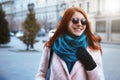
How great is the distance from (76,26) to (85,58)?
15 centimetres

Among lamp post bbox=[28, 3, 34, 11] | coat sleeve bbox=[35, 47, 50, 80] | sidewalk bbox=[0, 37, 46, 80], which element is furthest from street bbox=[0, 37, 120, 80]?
coat sleeve bbox=[35, 47, 50, 80]

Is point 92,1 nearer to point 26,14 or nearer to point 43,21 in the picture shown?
point 43,21

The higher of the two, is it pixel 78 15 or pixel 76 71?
pixel 78 15

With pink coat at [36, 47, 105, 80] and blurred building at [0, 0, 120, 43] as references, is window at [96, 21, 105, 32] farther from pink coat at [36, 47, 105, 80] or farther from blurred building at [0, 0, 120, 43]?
pink coat at [36, 47, 105, 80]

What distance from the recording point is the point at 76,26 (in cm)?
105

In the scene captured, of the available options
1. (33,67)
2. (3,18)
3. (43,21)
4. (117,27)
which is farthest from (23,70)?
(117,27)

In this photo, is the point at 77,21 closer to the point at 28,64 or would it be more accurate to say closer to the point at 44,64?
the point at 44,64

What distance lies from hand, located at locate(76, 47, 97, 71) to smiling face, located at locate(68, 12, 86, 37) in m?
0.08

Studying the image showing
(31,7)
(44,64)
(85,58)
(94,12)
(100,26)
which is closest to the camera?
(85,58)

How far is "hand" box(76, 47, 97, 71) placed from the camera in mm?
991

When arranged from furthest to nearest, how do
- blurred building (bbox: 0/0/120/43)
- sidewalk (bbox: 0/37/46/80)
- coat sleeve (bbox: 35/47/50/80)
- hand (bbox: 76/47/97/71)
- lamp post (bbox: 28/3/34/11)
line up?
lamp post (bbox: 28/3/34/11), sidewalk (bbox: 0/37/46/80), blurred building (bbox: 0/0/120/43), coat sleeve (bbox: 35/47/50/80), hand (bbox: 76/47/97/71)

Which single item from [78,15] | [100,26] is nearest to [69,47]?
[78,15]

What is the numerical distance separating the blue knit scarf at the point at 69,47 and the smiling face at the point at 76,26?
2cm

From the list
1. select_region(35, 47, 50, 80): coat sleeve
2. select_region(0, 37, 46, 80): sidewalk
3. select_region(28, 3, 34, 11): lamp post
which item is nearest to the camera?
select_region(35, 47, 50, 80): coat sleeve
